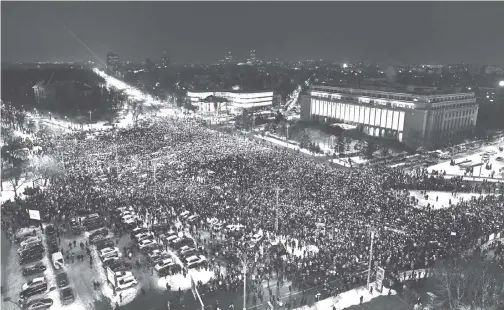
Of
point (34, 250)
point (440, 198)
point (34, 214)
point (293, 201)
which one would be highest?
point (34, 214)

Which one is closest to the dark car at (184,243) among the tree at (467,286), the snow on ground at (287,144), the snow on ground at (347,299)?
the snow on ground at (347,299)

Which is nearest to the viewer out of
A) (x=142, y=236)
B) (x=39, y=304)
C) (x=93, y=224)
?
(x=39, y=304)

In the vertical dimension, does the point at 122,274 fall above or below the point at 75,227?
below

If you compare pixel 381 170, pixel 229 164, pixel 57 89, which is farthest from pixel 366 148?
pixel 57 89

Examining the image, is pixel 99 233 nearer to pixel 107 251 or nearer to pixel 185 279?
pixel 107 251

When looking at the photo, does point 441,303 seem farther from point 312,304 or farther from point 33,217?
point 33,217

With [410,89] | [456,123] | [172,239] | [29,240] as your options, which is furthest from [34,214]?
[456,123]

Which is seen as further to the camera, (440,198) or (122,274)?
(440,198)
